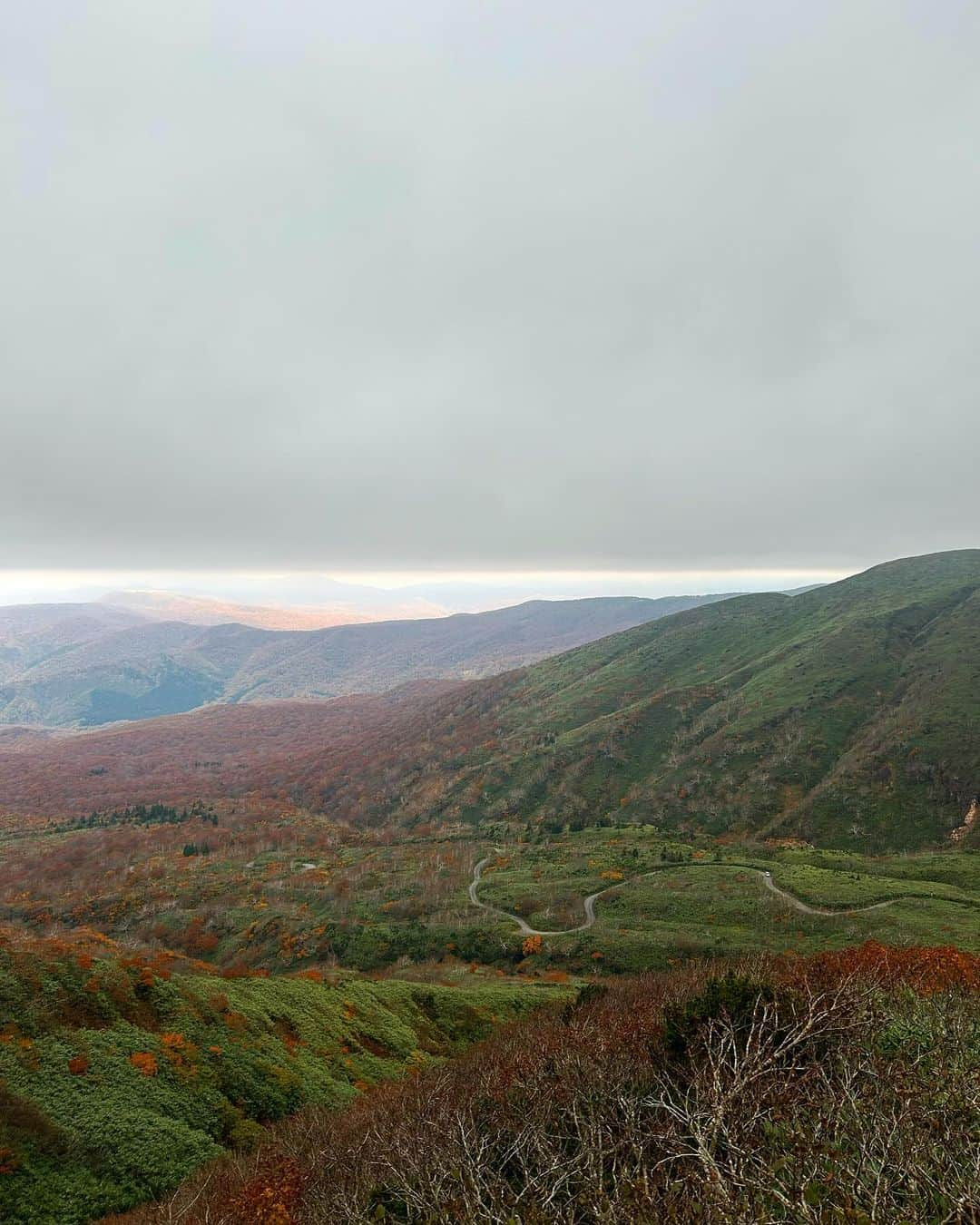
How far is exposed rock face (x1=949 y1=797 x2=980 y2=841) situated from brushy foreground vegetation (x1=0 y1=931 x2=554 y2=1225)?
72.2 meters

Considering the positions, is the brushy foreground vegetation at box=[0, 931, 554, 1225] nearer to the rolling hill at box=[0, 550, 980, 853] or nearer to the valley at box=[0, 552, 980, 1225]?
the valley at box=[0, 552, 980, 1225]

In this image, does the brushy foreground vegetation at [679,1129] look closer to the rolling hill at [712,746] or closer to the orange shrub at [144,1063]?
the orange shrub at [144,1063]

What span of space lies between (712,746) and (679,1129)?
101873mm

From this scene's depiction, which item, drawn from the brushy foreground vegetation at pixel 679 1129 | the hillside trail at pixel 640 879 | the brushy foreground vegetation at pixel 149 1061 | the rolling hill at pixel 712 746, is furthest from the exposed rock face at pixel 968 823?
the brushy foreground vegetation at pixel 149 1061

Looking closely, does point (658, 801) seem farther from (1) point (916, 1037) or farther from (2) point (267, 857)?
(1) point (916, 1037)

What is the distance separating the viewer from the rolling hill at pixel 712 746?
8475 centimetres

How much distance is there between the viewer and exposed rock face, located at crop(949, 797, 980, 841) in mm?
71188

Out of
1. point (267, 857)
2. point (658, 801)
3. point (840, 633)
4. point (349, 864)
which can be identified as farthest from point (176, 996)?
point (840, 633)

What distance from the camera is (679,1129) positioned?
558 inches

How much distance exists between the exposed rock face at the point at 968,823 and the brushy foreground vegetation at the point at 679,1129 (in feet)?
207

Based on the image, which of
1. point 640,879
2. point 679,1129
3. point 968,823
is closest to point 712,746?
point 968,823

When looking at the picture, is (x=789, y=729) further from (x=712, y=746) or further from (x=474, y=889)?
(x=474, y=889)

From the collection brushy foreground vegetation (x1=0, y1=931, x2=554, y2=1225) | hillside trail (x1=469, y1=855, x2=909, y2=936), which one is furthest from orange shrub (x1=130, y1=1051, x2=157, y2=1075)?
hillside trail (x1=469, y1=855, x2=909, y2=936)

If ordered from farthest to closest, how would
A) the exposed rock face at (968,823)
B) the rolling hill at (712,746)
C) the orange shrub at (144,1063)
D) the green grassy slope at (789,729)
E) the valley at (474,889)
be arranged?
the rolling hill at (712,746) < the green grassy slope at (789,729) < the exposed rock face at (968,823) < the orange shrub at (144,1063) < the valley at (474,889)
